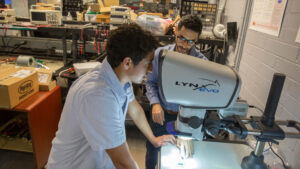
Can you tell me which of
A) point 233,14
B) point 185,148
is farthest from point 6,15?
point 185,148

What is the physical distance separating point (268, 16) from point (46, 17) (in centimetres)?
258

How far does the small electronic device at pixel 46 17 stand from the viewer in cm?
271

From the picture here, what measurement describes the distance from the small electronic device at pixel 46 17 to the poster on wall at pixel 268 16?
2.31m

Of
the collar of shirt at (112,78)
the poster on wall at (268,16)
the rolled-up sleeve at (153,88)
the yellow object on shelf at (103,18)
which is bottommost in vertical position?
the rolled-up sleeve at (153,88)

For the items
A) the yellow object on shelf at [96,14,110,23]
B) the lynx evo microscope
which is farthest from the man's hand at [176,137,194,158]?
the yellow object on shelf at [96,14,110,23]

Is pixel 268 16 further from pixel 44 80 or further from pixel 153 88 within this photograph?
pixel 44 80

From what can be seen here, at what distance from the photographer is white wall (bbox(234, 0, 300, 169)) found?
1156 mm

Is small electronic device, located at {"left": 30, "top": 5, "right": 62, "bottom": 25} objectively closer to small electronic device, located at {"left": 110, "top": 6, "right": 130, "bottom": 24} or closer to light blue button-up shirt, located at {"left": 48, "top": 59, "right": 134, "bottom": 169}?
small electronic device, located at {"left": 110, "top": 6, "right": 130, "bottom": 24}

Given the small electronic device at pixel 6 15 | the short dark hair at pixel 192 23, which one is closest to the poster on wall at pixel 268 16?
the short dark hair at pixel 192 23

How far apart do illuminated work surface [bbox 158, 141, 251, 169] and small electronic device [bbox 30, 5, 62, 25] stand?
2.46 m

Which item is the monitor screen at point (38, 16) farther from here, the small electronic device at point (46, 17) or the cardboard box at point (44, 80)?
the cardboard box at point (44, 80)

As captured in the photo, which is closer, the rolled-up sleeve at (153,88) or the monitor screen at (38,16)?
the rolled-up sleeve at (153,88)

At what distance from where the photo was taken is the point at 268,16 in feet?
4.89

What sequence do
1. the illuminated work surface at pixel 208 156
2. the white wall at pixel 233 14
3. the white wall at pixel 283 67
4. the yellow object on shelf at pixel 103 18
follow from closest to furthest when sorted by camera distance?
the illuminated work surface at pixel 208 156 < the white wall at pixel 283 67 < the white wall at pixel 233 14 < the yellow object on shelf at pixel 103 18
